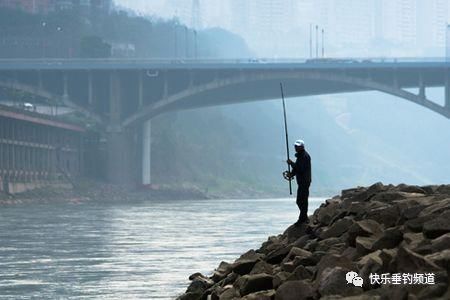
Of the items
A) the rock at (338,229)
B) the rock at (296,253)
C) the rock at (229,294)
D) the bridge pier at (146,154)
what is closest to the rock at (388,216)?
the rock at (338,229)

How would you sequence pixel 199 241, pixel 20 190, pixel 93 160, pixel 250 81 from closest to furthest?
pixel 199 241 < pixel 20 190 < pixel 250 81 < pixel 93 160

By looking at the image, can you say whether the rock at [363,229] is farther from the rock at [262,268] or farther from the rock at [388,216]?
the rock at [262,268]

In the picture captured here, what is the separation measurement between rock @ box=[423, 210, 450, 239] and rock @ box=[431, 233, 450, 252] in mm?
786

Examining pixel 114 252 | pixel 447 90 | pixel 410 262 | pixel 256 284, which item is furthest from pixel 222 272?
pixel 447 90

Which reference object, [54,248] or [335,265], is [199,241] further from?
[335,265]

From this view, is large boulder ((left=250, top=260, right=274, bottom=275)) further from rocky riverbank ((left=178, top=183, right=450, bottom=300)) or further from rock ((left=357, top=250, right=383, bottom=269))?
rock ((left=357, top=250, right=383, bottom=269))

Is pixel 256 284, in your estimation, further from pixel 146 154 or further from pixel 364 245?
pixel 146 154

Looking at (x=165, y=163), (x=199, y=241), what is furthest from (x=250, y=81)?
(x=199, y=241)

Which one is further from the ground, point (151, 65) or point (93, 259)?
point (151, 65)

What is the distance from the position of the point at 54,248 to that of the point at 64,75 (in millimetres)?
99487

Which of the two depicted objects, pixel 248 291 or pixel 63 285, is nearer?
pixel 248 291

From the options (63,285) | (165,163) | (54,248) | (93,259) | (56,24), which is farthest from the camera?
(56,24)

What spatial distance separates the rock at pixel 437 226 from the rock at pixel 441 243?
79cm

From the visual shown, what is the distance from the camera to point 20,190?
12419 cm
